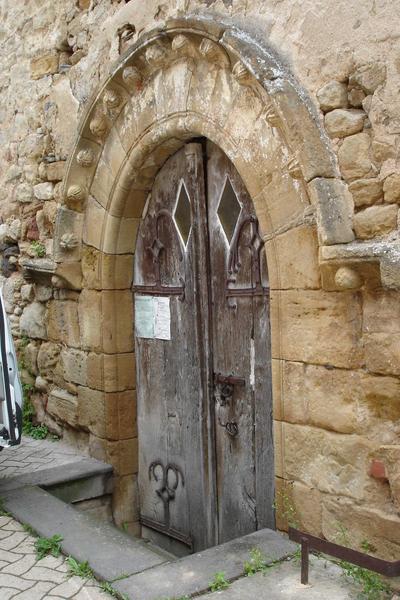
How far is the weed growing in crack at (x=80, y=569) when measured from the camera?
3.25 meters

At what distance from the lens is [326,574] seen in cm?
307

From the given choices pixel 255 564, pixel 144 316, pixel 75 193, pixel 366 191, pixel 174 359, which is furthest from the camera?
pixel 75 193

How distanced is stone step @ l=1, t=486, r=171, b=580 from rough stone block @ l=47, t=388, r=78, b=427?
2.77 feet

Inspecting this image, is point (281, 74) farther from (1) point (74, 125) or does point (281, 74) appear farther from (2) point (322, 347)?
(1) point (74, 125)

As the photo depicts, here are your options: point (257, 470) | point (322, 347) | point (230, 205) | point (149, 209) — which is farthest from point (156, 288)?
point (322, 347)

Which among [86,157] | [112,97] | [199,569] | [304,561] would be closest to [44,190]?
[86,157]

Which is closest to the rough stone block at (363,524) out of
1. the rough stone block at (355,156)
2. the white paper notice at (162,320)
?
the rough stone block at (355,156)

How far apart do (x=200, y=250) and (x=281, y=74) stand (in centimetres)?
128

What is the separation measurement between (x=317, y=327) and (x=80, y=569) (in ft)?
5.27

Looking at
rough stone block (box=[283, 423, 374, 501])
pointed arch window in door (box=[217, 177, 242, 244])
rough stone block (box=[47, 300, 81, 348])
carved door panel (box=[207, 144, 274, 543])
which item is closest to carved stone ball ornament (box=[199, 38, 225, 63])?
carved door panel (box=[207, 144, 274, 543])

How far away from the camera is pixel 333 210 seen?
9.97 ft

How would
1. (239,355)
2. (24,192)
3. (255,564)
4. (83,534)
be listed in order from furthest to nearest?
(24,192) < (239,355) < (83,534) < (255,564)

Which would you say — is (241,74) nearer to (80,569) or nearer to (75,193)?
(75,193)

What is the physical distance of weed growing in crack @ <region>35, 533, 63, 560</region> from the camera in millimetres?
3500
